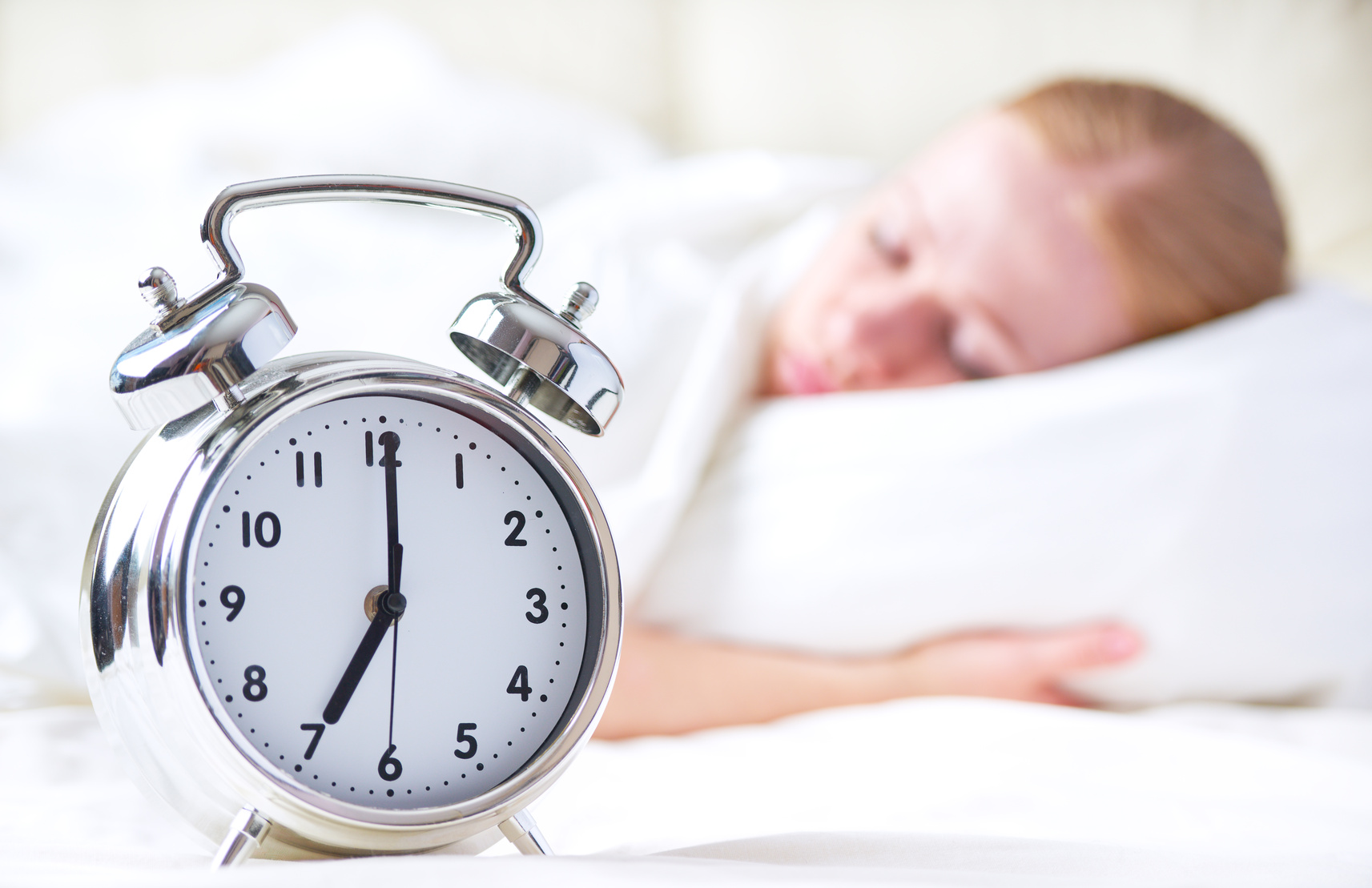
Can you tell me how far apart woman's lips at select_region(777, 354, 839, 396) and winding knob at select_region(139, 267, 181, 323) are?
0.71 meters

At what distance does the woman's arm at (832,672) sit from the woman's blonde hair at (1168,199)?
0.42m

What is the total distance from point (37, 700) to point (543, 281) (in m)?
0.50

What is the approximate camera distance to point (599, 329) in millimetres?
895

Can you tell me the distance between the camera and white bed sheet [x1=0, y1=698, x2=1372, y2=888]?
378 millimetres

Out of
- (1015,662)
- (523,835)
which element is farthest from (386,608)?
(1015,662)

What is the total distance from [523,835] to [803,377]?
681 mm

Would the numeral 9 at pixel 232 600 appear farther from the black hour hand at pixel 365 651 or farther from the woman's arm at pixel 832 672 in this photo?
the woman's arm at pixel 832 672

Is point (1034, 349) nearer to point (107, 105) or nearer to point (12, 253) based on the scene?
point (12, 253)

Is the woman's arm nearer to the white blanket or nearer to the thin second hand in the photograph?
the white blanket

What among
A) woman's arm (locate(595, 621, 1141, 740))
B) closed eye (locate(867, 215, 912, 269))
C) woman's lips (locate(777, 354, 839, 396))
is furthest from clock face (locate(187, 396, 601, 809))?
closed eye (locate(867, 215, 912, 269))

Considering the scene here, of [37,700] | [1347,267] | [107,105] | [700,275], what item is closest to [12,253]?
[107,105]

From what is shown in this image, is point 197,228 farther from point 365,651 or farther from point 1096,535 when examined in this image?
point 1096,535

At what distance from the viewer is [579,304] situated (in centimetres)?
45

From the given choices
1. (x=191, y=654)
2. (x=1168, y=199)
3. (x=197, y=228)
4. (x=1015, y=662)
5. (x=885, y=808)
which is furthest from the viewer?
(x=1168, y=199)
